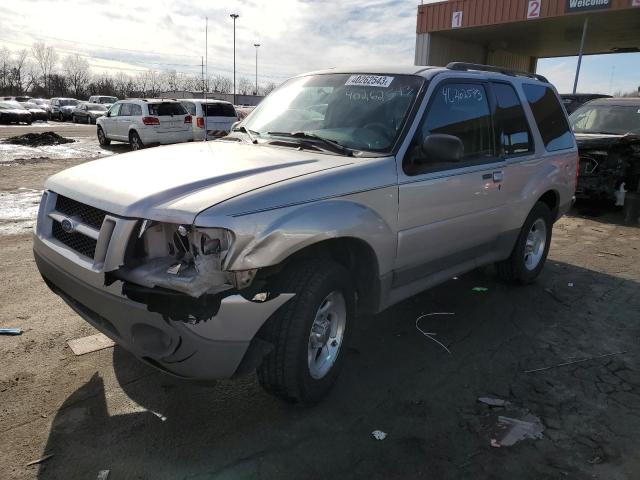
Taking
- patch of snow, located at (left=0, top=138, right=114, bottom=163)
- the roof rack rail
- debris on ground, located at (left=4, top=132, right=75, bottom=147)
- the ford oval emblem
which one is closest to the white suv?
patch of snow, located at (left=0, top=138, right=114, bottom=163)

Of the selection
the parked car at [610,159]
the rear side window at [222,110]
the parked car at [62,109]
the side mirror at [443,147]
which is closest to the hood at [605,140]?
the parked car at [610,159]

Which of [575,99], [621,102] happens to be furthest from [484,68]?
[575,99]

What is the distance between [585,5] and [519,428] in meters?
19.0

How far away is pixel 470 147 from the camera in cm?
404

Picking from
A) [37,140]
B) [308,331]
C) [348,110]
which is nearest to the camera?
[308,331]

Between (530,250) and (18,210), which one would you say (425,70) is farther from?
(18,210)

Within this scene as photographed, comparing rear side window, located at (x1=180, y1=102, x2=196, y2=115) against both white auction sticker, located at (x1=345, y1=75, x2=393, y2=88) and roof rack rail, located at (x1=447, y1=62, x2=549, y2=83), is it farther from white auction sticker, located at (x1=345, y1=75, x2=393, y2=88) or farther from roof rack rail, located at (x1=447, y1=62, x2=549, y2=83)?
white auction sticker, located at (x1=345, y1=75, x2=393, y2=88)

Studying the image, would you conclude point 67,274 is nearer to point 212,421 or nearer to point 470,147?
point 212,421

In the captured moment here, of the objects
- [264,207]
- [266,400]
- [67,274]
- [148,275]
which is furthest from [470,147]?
[67,274]

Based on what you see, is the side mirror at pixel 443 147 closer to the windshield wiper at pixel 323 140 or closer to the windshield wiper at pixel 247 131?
the windshield wiper at pixel 323 140

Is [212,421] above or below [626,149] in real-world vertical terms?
below

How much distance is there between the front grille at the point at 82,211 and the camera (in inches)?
108

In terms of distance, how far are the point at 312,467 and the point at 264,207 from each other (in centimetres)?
134

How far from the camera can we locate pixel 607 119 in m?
Result: 9.91
